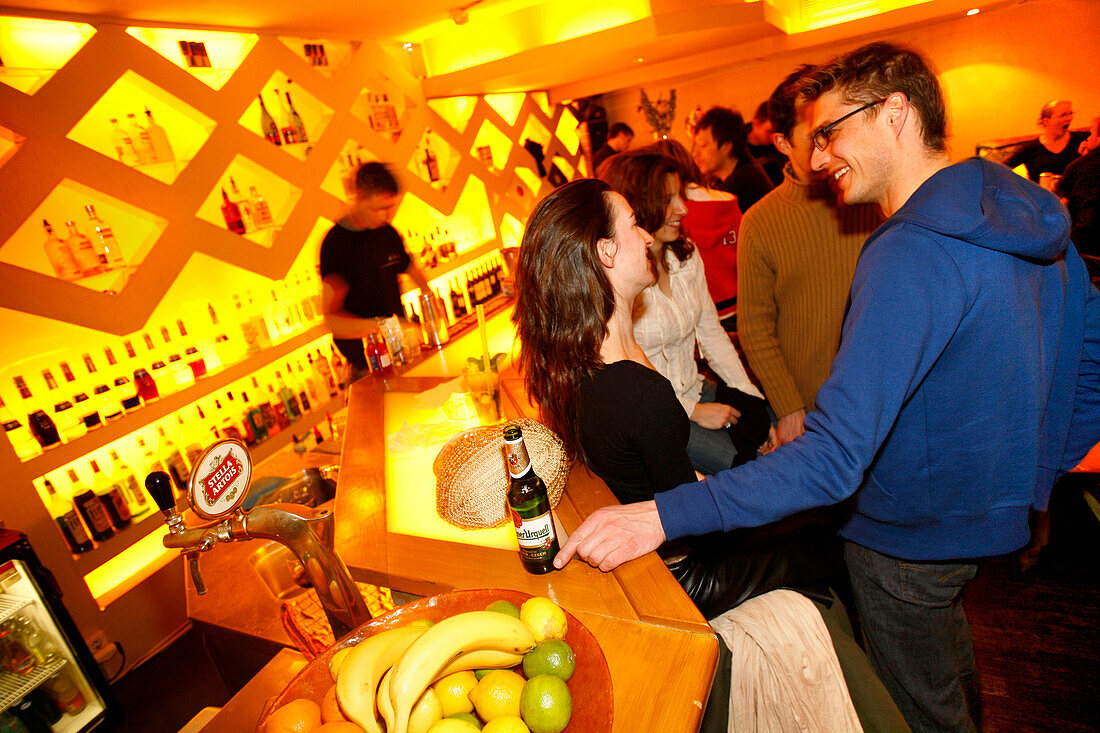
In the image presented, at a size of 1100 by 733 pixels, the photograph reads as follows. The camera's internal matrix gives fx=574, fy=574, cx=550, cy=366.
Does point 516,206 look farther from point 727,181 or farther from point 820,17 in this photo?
point 820,17

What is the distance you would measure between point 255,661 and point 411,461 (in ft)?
2.44

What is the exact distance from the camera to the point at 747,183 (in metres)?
3.95

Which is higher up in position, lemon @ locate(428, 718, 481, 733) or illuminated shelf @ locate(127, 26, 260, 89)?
illuminated shelf @ locate(127, 26, 260, 89)

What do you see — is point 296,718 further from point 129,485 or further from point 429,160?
point 429,160

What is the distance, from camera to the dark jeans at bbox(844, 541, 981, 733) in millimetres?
1396

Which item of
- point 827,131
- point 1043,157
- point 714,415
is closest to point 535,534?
point 827,131

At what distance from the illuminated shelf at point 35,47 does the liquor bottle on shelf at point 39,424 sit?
139cm

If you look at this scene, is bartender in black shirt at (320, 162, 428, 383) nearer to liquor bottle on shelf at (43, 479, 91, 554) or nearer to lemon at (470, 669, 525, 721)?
liquor bottle on shelf at (43, 479, 91, 554)

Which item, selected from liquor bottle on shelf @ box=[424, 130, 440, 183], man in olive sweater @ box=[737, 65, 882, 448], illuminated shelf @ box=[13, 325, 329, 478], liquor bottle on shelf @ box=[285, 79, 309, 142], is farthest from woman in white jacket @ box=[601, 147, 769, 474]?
liquor bottle on shelf @ box=[424, 130, 440, 183]

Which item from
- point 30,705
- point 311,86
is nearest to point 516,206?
point 311,86

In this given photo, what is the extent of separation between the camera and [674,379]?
2.44 m

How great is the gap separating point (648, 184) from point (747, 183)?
71.1 inches

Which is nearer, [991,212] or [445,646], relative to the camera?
[445,646]

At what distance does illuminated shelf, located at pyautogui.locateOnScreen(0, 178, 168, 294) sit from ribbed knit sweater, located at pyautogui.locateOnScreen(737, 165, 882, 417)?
10.1 ft
